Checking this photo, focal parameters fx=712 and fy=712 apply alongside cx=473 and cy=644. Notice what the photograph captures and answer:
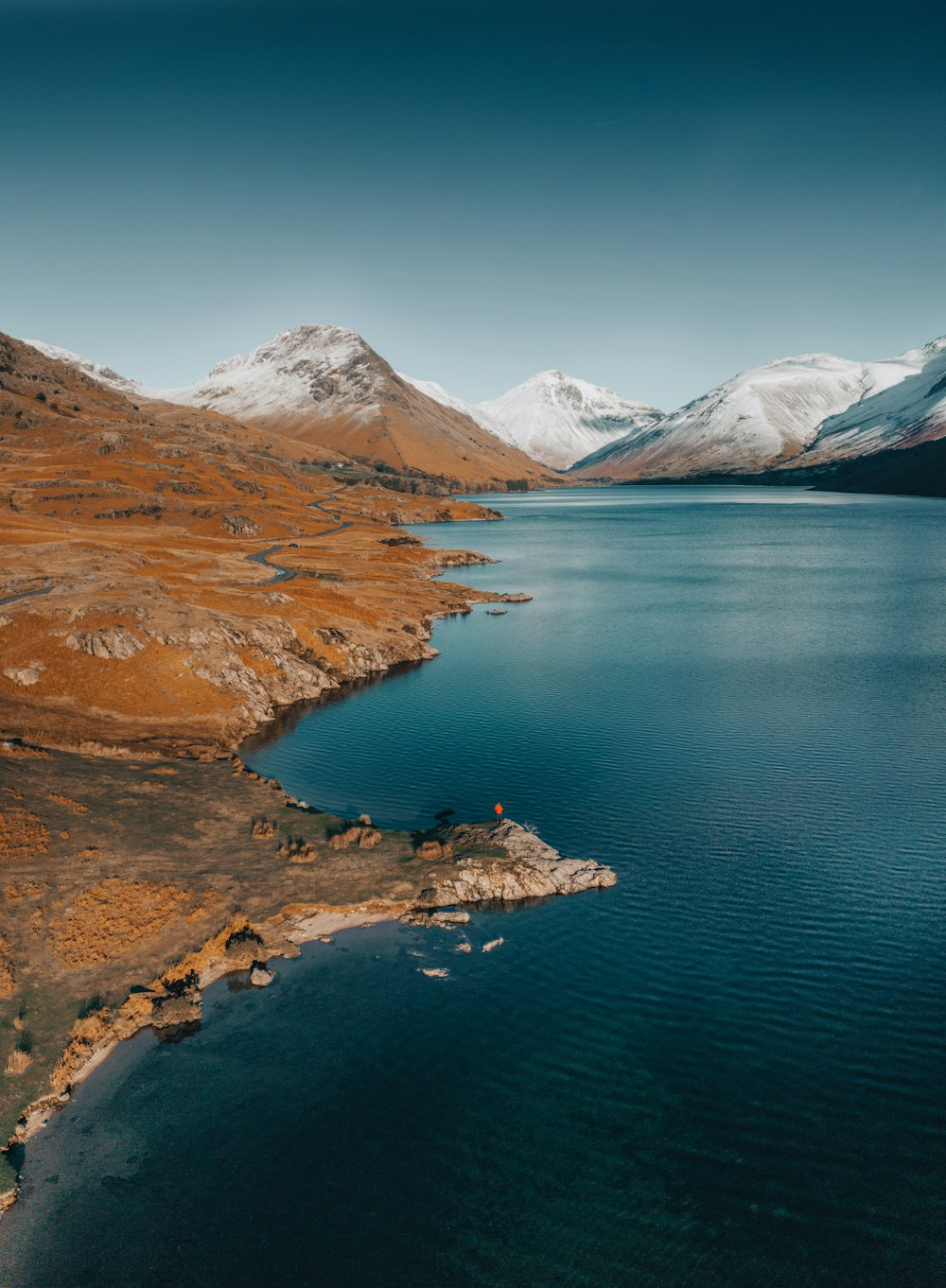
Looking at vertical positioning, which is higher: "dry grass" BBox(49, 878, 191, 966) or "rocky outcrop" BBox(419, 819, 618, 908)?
"dry grass" BBox(49, 878, 191, 966)

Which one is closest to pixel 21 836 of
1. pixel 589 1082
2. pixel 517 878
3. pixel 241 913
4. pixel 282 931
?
pixel 241 913

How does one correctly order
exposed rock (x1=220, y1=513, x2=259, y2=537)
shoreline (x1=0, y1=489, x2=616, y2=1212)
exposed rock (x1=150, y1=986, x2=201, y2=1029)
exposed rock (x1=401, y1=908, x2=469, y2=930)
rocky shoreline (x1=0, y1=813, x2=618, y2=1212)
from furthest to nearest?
exposed rock (x1=220, y1=513, x2=259, y2=537) < exposed rock (x1=401, y1=908, x2=469, y2=930) < exposed rock (x1=150, y1=986, x2=201, y2=1029) < shoreline (x1=0, y1=489, x2=616, y2=1212) < rocky shoreline (x1=0, y1=813, x2=618, y2=1212)

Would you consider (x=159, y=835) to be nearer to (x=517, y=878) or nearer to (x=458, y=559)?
(x=517, y=878)

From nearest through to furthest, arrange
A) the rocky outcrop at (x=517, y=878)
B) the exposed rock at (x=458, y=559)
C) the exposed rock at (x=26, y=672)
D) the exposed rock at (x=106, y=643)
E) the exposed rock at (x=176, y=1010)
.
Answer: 1. the exposed rock at (x=176, y=1010)
2. the rocky outcrop at (x=517, y=878)
3. the exposed rock at (x=26, y=672)
4. the exposed rock at (x=106, y=643)
5. the exposed rock at (x=458, y=559)

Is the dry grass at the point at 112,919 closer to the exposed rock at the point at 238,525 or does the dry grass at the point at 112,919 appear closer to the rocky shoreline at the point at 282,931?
the rocky shoreline at the point at 282,931

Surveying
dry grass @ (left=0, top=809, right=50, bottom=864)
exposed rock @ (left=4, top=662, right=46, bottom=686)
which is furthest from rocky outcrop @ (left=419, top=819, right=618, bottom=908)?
exposed rock @ (left=4, top=662, right=46, bottom=686)

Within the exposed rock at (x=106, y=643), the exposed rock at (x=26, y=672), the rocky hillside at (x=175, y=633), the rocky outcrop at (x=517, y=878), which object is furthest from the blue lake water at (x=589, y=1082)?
the exposed rock at (x=26, y=672)

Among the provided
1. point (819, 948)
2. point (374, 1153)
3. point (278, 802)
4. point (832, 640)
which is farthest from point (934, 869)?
point (832, 640)

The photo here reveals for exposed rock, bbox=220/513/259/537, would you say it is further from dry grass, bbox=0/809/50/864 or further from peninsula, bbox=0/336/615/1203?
dry grass, bbox=0/809/50/864
